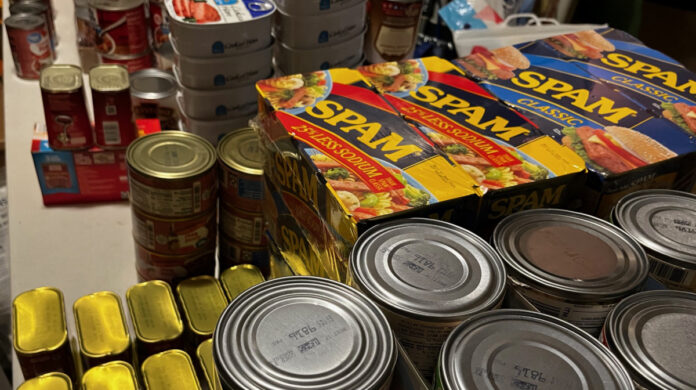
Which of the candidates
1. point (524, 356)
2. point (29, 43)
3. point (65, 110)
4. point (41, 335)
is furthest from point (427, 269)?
point (29, 43)

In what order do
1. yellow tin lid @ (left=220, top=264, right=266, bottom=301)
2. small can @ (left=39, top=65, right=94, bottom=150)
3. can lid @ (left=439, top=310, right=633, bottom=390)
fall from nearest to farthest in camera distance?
can lid @ (left=439, top=310, right=633, bottom=390), yellow tin lid @ (left=220, top=264, right=266, bottom=301), small can @ (left=39, top=65, right=94, bottom=150)

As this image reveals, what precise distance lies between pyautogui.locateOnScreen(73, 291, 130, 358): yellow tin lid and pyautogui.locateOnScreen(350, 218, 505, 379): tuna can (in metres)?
0.52

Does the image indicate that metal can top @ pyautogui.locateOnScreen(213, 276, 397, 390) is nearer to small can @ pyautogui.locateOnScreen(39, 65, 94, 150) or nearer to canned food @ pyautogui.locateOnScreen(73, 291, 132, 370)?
canned food @ pyautogui.locateOnScreen(73, 291, 132, 370)

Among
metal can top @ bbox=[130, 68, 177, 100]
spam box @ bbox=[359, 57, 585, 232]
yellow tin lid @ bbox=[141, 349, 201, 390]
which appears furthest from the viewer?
metal can top @ bbox=[130, 68, 177, 100]

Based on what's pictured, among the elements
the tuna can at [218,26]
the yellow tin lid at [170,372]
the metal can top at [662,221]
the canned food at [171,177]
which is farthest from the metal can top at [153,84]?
the metal can top at [662,221]

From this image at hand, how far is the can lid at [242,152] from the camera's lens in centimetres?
115

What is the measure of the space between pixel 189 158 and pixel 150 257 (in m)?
0.22

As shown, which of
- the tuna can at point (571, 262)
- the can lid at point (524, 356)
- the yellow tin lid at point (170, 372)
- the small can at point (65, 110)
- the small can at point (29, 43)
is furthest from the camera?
the small can at point (29, 43)

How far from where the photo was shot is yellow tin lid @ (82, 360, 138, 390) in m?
0.94

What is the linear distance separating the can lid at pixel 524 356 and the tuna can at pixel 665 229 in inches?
9.1

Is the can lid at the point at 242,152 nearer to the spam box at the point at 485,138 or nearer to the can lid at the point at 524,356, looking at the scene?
the spam box at the point at 485,138

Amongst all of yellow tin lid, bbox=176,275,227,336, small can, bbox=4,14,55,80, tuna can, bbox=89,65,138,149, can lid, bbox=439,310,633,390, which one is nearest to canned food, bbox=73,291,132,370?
yellow tin lid, bbox=176,275,227,336

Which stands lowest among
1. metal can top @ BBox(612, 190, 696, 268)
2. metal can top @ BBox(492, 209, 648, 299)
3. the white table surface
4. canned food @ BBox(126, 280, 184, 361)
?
the white table surface

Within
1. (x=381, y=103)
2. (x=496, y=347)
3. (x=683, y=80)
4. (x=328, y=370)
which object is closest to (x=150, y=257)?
(x=381, y=103)
